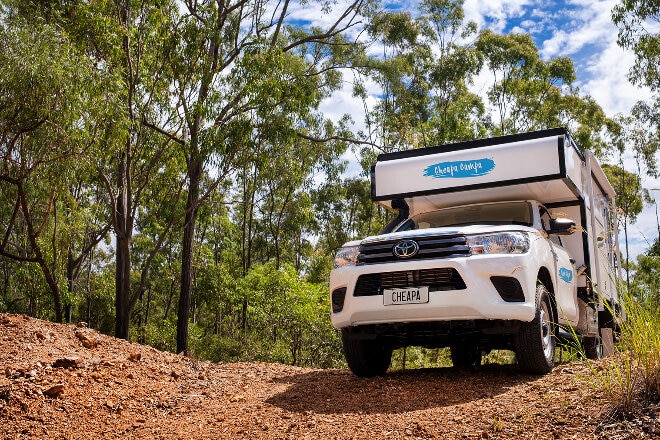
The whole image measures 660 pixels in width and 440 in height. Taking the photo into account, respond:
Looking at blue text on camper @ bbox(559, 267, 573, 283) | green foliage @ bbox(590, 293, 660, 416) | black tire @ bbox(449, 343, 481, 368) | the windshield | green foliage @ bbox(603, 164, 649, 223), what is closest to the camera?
green foliage @ bbox(590, 293, 660, 416)

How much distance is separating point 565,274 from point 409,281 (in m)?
2.25

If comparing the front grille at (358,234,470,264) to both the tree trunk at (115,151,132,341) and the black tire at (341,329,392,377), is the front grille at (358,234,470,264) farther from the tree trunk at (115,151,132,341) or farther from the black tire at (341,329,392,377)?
the tree trunk at (115,151,132,341)

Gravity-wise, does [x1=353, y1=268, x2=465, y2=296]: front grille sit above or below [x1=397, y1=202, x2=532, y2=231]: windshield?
below

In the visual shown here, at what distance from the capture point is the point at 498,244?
6.29 meters

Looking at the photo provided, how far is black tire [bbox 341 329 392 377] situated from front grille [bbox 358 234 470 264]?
907 millimetres

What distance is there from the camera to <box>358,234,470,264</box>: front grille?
6.34 m

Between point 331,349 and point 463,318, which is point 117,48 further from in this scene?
point 331,349

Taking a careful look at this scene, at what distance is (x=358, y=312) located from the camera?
21.5 ft

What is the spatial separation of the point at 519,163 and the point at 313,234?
30.4m

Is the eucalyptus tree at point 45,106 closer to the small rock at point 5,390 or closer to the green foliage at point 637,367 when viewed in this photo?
the small rock at point 5,390

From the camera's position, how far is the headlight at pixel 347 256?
6828mm

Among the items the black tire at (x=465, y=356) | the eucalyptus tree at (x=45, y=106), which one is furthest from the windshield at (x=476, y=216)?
the eucalyptus tree at (x=45, y=106)

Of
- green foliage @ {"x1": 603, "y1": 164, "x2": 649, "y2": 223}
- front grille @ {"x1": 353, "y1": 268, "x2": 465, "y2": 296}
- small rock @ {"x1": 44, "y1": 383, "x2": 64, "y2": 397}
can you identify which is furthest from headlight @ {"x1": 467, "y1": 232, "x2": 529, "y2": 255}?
green foliage @ {"x1": 603, "y1": 164, "x2": 649, "y2": 223}

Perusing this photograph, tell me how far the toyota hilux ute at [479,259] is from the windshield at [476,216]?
13mm
